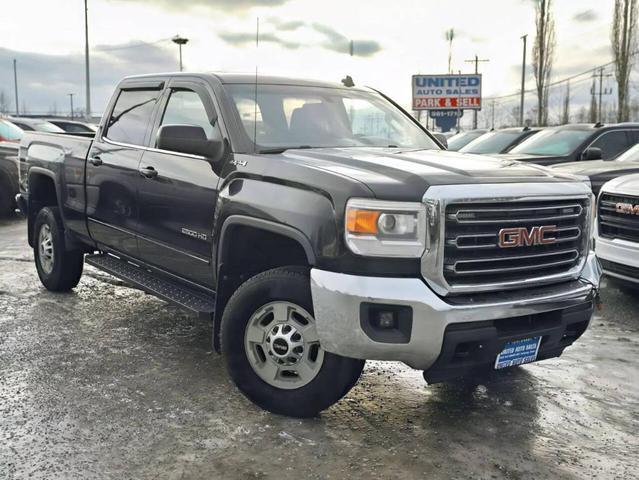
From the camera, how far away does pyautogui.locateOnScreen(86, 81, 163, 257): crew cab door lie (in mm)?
5148

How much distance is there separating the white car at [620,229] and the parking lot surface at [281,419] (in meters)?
0.75

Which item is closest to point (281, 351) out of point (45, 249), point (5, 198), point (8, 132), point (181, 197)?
point (181, 197)

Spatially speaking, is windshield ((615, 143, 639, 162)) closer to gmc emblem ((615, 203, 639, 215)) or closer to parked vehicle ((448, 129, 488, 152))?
gmc emblem ((615, 203, 639, 215))

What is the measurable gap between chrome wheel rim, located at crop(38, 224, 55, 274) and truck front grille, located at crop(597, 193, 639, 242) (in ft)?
17.2

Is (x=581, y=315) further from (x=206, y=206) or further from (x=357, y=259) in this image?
(x=206, y=206)

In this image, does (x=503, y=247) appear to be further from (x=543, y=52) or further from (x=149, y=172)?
(x=543, y=52)

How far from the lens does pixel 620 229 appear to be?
6.11m

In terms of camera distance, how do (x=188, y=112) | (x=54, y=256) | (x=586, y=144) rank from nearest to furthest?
(x=188, y=112) < (x=54, y=256) < (x=586, y=144)

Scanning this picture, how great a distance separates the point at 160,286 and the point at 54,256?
7.43 ft

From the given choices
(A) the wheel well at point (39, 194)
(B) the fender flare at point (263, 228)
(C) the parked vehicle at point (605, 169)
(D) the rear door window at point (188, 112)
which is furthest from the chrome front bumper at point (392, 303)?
(C) the parked vehicle at point (605, 169)

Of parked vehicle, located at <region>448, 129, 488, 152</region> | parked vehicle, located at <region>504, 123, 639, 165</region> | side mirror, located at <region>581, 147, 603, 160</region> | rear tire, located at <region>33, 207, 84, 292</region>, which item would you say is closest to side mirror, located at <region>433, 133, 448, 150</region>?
rear tire, located at <region>33, 207, 84, 292</region>

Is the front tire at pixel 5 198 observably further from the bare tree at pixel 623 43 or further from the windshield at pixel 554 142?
the bare tree at pixel 623 43

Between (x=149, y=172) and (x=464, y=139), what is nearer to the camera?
(x=149, y=172)

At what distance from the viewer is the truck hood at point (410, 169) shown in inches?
131
